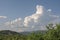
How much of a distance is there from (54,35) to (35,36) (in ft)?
33.3

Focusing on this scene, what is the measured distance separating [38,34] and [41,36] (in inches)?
80.0

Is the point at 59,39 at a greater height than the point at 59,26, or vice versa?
the point at 59,26

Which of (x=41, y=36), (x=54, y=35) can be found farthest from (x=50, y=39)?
(x=41, y=36)

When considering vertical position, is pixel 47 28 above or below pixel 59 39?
above

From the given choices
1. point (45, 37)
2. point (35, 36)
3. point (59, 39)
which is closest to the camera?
point (59, 39)

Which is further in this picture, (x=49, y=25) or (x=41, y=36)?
(x=41, y=36)

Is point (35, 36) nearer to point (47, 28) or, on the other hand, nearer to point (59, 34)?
point (47, 28)

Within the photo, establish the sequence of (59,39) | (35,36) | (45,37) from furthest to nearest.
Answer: (35,36) < (45,37) < (59,39)

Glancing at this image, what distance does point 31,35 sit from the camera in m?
65.0

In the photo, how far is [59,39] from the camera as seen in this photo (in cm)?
5497

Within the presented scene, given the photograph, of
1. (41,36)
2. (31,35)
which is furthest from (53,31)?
(31,35)

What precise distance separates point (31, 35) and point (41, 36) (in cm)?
438

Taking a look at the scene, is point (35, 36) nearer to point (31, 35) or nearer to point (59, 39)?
point (31, 35)

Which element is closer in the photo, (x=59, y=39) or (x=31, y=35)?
(x=59, y=39)
